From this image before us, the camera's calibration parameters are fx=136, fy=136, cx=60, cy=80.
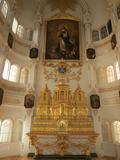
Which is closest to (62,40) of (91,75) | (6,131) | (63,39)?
(63,39)

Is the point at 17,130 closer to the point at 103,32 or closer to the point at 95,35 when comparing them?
the point at 95,35

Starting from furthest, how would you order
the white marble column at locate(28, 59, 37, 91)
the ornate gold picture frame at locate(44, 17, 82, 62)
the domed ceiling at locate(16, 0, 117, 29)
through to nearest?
1. the domed ceiling at locate(16, 0, 117, 29)
2. the ornate gold picture frame at locate(44, 17, 82, 62)
3. the white marble column at locate(28, 59, 37, 91)

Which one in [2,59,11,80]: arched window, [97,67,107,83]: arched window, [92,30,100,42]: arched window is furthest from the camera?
[92,30,100,42]: arched window

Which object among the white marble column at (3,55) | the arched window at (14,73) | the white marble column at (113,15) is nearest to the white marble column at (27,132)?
the arched window at (14,73)

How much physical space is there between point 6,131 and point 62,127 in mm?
5396

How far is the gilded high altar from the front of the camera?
33.5ft

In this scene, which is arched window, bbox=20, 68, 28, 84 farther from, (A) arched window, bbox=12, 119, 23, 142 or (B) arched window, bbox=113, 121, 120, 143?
(B) arched window, bbox=113, 121, 120, 143

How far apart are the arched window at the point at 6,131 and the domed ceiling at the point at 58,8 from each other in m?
12.1

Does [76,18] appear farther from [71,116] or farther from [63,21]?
[71,116]

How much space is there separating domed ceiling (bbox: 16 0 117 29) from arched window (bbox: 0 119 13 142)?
475 inches

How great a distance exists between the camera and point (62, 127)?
10688 millimetres

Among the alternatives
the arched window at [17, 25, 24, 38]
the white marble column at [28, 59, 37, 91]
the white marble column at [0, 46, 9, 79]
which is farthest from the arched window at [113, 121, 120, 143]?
the arched window at [17, 25, 24, 38]

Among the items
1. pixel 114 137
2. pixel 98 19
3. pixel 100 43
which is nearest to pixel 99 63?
pixel 100 43

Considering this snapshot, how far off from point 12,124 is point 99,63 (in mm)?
11056
